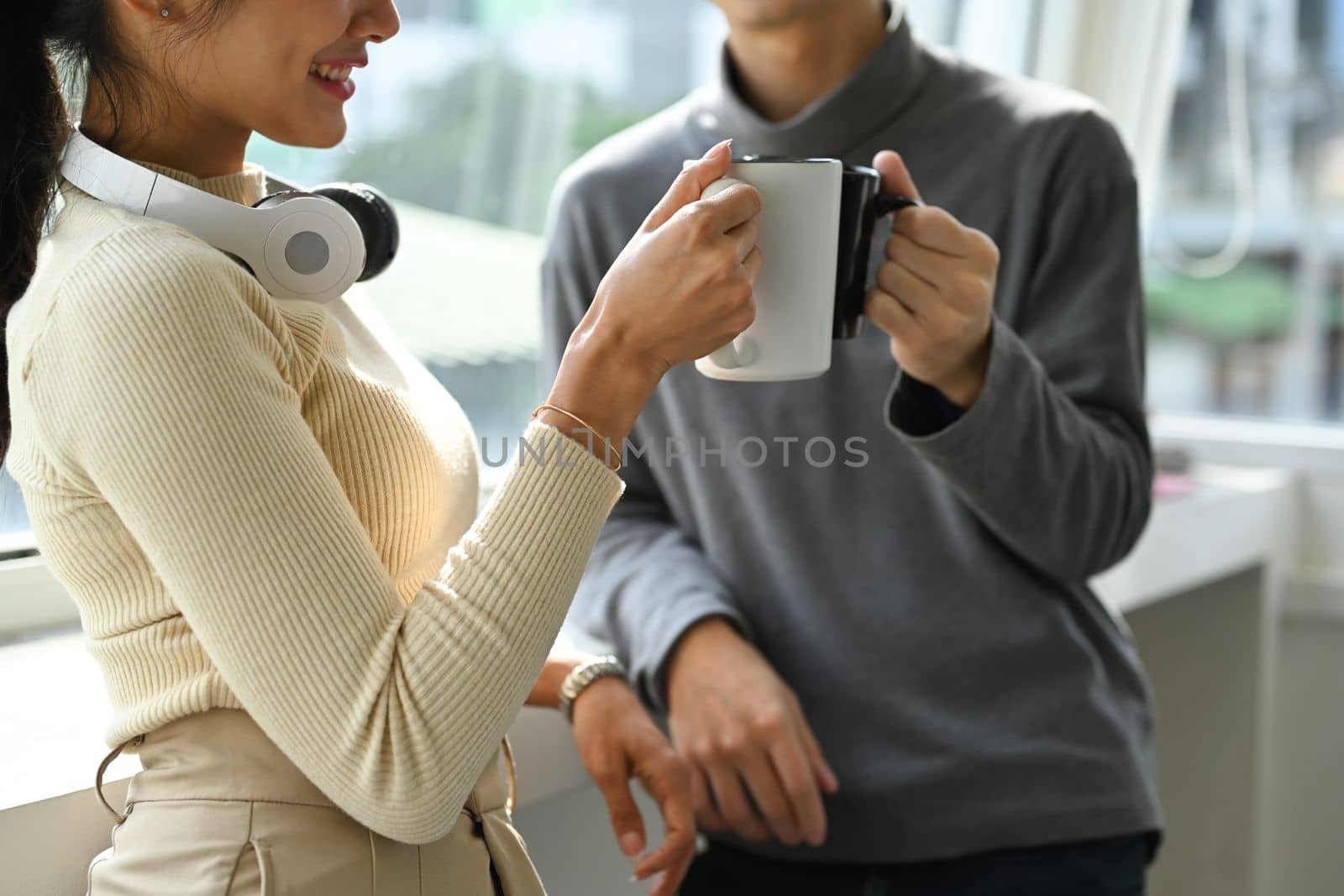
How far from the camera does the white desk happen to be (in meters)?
1.12

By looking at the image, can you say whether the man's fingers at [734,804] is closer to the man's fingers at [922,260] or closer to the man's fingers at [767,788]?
the man's fingers at [767,788]

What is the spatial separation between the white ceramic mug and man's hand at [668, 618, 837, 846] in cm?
35

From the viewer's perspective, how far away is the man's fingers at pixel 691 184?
757mm

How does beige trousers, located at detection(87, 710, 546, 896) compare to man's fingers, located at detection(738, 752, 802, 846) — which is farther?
man's fingers, located at detection(738, 752, 802, 846)

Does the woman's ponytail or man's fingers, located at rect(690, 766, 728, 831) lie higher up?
the woman's ponytail

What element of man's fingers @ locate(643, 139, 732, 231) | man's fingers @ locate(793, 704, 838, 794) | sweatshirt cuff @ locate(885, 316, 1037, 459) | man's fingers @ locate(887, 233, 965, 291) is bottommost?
man's fingers @ locate(793, 704, 838, 794)

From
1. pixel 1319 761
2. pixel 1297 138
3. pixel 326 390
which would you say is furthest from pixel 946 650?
pixel 1297 138

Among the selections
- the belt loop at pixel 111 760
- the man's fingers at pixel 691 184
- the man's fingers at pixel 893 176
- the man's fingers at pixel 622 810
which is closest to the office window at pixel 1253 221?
the man's fingers at pixel 893 176

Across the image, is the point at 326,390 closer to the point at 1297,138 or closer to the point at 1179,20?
the point at 1179,20

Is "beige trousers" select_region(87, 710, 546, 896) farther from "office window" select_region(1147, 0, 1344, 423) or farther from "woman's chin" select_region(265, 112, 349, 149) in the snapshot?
"office window" select_region(1147, 0, 1344, 423)

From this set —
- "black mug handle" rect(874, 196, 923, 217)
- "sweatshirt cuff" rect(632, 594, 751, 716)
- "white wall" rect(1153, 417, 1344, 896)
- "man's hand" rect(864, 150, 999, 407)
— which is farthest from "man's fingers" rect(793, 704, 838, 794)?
"white wall" rect(1153, 417, 1344, 896)

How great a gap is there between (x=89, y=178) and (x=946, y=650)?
808 millimetres

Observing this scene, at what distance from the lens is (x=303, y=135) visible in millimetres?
765

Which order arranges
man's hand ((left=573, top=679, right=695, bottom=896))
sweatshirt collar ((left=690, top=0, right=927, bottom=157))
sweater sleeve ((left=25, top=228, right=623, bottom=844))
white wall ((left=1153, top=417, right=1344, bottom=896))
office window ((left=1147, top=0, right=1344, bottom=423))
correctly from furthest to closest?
1. office window ((left=1147, top=0, right=1344, bottom=423))
2. white wall ((left=1153, top=417, right=1344, bottom=896))
3. sweatshirt collar ((left=690, top=0, right=927, bottom=157))
4. man's hand ((left=573, top=679, right=695, bottom=896))
5. sweater sleeve ((left=25, top=228, right=623, bottom=844))
